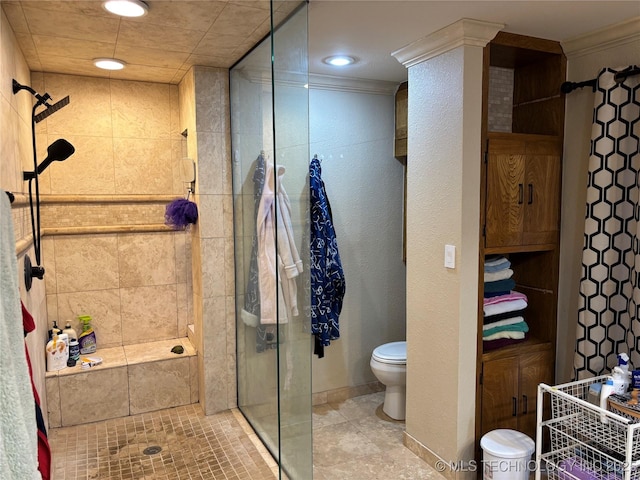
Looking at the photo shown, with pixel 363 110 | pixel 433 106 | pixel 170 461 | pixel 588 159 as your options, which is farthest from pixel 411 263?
pixel 170 461

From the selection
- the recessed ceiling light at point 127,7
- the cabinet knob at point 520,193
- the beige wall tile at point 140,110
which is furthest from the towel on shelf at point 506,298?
the beige wall tile at point 140,110

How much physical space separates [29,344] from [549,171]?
268 centimetres

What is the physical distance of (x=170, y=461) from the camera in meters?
2.60

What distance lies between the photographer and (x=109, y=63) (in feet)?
9.41

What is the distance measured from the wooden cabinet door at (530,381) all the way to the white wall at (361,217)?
120 centimetres

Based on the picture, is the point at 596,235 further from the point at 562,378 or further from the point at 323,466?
the point at 323,466

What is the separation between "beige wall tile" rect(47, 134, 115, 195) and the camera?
10.6 feet

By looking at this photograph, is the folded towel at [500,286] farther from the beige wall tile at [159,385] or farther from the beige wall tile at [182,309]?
the beige wall tile at [182,309]

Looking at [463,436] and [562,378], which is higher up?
[562,378]

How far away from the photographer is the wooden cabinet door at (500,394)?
2490 millimetres

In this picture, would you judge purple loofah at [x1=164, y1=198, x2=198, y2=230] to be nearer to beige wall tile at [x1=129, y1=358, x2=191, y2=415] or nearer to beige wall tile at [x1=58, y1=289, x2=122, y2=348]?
beige wall tile at [x1=58, y1=289, x2=122, y2=348]

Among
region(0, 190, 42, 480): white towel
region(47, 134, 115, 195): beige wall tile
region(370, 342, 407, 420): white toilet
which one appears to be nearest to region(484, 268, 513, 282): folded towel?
region(370, 342, 407, 420): white toilet

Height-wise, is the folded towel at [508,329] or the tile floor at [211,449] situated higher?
the folded towel at [508,329]

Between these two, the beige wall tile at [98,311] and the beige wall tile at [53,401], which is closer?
the beige wall tile at [53,401]
